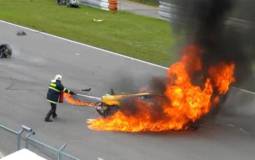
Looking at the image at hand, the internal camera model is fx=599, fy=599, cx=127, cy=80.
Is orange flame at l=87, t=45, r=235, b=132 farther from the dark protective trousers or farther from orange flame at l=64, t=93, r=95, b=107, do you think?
orange flame at l=64, t=93, r=95, b=107

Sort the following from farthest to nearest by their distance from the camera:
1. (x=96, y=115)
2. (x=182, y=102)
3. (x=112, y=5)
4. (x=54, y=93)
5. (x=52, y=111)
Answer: (x=112, y=5) < (x=96, y=115) < (x=52, y=111) < (x=54, y=93) < (x=182, y=102)

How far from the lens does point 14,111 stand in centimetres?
1962

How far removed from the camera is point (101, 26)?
1375 inches

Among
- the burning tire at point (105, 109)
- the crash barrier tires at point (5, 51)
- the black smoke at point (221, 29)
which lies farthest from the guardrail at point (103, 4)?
the burning tire at point (105, 109)

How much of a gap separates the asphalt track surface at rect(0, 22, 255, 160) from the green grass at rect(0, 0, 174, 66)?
2644 millimetres

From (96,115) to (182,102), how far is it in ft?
9.95

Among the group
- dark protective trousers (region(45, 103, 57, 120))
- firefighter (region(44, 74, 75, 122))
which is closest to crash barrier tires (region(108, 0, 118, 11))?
firefighter (region(44, 74, 75, 122))

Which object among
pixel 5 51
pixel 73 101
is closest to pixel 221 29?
pixel 73 101

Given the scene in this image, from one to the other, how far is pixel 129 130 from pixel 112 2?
938 inches

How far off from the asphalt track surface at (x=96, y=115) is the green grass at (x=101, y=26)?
104 inches

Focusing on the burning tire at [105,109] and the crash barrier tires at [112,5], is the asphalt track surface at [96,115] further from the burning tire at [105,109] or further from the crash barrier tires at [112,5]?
the crash barrier tires at [112,5]

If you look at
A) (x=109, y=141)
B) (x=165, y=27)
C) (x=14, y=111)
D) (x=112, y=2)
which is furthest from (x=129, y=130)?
(x=112, y=2)

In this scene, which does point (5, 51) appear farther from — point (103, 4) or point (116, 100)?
point (103, 4)

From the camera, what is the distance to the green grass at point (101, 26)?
29.8 m
